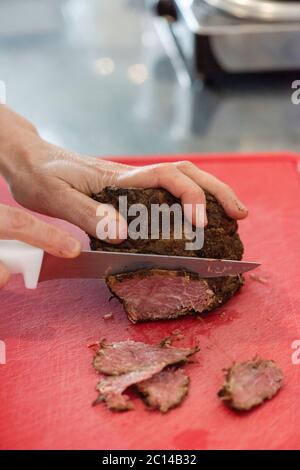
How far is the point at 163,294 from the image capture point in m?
2.22

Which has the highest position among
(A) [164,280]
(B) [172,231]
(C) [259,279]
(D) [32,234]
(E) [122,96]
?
(D) [32,234]

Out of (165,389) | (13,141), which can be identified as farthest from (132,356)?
(13,141)

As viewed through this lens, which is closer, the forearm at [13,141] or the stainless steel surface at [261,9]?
the forearm at [13,141]

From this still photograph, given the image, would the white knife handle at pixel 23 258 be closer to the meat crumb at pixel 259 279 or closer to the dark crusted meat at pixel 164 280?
the dark crusted meat at pixel 164 280

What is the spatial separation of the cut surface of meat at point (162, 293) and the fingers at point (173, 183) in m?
0.19

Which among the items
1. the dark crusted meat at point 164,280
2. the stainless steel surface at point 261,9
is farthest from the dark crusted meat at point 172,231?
the stainless steel surface at point 261,9

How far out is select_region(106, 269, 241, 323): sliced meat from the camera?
2217mm

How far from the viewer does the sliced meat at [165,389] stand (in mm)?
1919

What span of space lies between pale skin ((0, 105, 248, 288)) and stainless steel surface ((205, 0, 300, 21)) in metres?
1.49

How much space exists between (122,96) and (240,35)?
2.29ft

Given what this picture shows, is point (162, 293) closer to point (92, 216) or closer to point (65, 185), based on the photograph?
point (92, 216)

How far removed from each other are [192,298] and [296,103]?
1.75 meters
